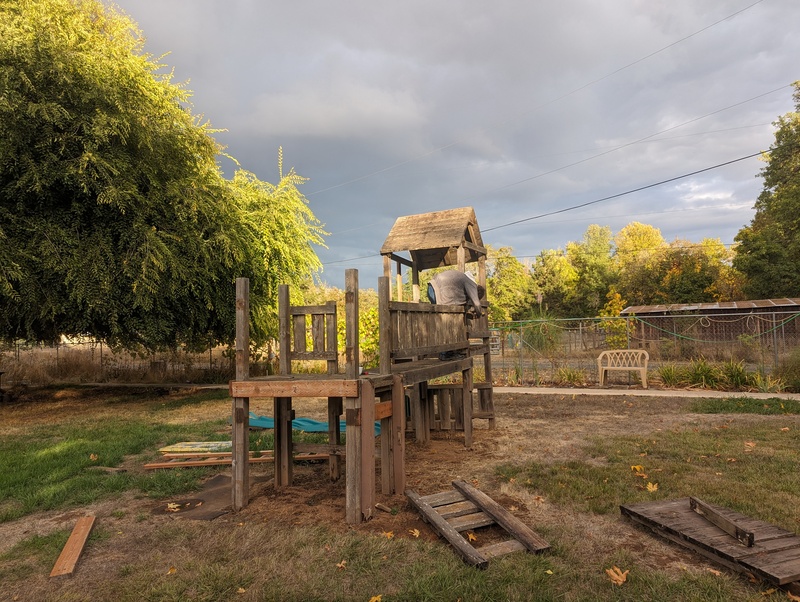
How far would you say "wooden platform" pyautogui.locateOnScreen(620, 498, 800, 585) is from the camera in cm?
345

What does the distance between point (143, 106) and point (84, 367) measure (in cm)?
1284

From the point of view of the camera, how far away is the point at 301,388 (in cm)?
496

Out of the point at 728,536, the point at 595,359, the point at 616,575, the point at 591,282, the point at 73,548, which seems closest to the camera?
the point at 616,575

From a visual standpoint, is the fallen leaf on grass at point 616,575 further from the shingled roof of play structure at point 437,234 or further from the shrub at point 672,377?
the shrub at point 672,377

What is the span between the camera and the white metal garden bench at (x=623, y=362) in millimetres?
14545

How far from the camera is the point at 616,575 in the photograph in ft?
11.7

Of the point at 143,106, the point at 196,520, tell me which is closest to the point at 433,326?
the point at 196,520

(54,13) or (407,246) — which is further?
(54,13)

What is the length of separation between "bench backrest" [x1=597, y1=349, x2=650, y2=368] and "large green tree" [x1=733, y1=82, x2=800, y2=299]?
948 inches

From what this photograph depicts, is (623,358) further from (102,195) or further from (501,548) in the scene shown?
(102,195)

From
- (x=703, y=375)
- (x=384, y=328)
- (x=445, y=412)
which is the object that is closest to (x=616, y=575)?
(x=384, y=328)

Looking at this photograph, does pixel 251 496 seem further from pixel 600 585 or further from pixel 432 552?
pixel 600 585

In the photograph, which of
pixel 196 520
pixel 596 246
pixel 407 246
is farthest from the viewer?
pixel 596 246

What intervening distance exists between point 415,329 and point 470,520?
2.35 meters
